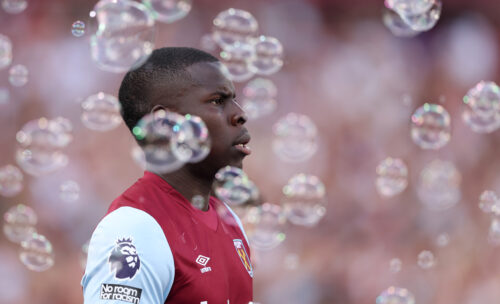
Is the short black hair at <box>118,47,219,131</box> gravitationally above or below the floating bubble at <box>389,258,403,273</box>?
below

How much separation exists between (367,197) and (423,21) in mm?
2019

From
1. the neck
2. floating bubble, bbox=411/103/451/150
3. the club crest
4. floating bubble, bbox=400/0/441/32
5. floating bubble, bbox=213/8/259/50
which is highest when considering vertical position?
floating bubble, bbox=400/0/441/32

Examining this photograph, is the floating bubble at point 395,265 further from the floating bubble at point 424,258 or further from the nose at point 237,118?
the nose at point 237,118

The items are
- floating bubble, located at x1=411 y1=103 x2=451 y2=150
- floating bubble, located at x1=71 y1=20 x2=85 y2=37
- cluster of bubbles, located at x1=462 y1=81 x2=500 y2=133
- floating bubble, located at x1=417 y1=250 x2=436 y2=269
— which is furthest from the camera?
floating bubble, located at x1=417 y1=250 x2=436 y2=269

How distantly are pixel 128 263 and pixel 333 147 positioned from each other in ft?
12.8

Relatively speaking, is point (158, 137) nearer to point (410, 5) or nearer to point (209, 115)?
point (209, 115)

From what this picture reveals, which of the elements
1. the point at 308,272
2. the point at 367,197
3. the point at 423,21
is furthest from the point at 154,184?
the point at 367,197

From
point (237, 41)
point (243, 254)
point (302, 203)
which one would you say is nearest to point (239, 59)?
point (237, 41)

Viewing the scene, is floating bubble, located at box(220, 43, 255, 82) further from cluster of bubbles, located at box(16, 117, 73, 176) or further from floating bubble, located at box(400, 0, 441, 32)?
cluster of bubbles, located at box(16, 117, 73, 176)

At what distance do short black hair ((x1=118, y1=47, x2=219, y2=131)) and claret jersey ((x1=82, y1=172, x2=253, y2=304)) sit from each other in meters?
0.20

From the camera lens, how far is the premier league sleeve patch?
49.3 inches

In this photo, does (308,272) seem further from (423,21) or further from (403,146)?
(423,21)

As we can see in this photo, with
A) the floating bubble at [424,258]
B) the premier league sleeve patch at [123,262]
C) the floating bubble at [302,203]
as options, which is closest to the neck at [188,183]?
the premier league sleeve patch at [123,262]

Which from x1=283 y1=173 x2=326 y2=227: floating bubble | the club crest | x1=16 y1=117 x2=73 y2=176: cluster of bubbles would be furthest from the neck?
x1=16 y1=117 x2=73 y2=176: cluster of bubbles
